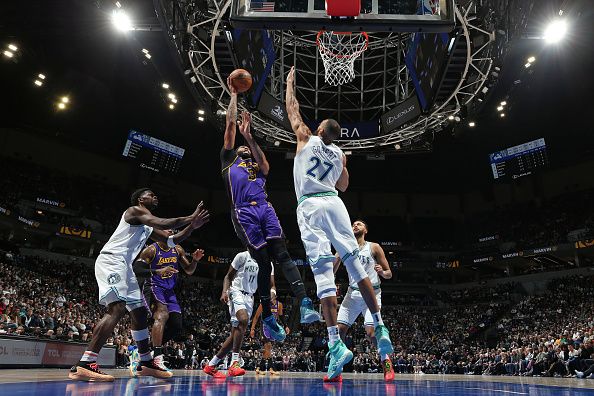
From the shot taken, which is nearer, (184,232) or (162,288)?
(184,232)

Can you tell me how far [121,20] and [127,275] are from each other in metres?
10.4

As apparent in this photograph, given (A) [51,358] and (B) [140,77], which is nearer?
(A) [51,358]

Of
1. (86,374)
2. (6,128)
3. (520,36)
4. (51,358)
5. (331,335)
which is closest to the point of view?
(331,335)

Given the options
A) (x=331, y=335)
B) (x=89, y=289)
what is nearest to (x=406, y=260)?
(x=89, y=289)

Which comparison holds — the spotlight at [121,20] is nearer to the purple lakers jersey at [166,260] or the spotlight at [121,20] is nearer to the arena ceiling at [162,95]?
the arena ceiling at [162,95]

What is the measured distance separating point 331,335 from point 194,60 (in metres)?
Answer: 11.6

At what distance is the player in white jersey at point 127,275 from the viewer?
477cm

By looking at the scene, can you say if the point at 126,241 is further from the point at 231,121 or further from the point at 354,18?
the point at 354,18

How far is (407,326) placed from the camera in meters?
29.3

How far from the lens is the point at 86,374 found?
456 cm

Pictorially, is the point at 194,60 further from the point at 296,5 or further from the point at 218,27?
the point at 296,5

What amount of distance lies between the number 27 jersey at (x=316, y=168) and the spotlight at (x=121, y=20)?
10.9 metres

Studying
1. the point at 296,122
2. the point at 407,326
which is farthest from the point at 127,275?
the point at 407,326

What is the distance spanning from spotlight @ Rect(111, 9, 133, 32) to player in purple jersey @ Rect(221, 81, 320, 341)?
32.3 ft
